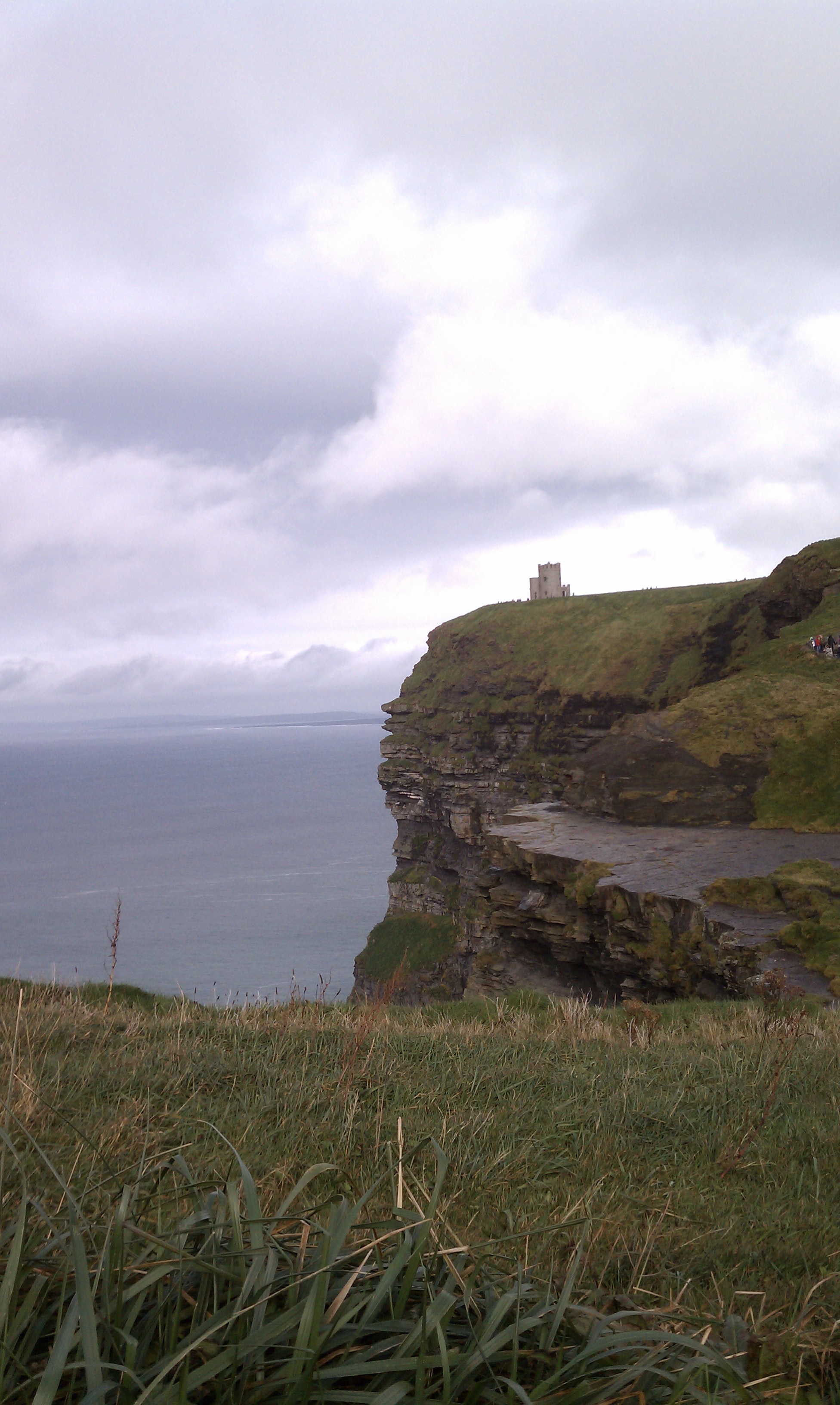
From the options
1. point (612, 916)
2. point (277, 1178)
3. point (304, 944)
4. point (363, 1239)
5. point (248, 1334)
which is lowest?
point (304, 944)

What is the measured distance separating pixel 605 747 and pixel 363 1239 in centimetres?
3020

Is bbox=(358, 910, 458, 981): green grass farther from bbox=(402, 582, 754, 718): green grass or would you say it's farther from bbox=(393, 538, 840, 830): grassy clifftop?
bbox=(402, 582, 754, 718): green grass

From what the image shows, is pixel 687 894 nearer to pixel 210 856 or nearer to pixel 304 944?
pixel 304 944

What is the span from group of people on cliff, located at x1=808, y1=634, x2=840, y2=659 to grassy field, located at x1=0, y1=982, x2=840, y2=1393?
28.5 m

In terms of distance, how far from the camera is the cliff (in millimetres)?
21266

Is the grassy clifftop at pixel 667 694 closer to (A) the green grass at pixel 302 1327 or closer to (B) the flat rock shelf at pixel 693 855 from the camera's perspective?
(B) the flat rock shelf at pixel 693 855

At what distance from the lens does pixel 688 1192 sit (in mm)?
3916

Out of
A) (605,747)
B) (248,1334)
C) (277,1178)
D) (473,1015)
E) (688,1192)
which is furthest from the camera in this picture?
(605,747)

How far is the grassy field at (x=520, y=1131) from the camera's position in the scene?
304cm

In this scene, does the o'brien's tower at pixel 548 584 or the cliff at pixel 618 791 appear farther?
the o'brien's tower at pixel 548 584

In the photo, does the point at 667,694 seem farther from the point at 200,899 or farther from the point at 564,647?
the point at 200,899

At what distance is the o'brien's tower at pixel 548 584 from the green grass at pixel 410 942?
130 ft

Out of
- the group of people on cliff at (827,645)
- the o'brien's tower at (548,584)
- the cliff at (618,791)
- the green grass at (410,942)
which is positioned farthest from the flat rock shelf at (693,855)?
the o'brien's tower at (548,584)

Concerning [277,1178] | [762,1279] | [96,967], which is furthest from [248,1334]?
[96,967]
